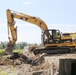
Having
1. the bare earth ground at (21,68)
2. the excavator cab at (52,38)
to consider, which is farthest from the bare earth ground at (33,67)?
the excavator cab at (52,38)

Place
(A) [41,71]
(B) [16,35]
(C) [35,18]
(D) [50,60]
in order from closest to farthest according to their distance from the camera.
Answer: (A) [41,71]
(D) [50,60]
(B) [16,35]
(C) [35,18]

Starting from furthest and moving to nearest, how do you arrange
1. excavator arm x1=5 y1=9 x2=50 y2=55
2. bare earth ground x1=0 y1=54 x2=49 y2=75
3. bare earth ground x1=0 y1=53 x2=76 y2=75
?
excavator arm x1=5 y1=9 x2=50 y2=55 → bare earth ground x1=0 y1=54 x2=49 y2=75 → bare earth ground x1=0 y1=53 x2=76 y2=75

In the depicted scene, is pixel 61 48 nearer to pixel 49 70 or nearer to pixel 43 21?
pixel 43 21

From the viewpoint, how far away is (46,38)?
83.8ft

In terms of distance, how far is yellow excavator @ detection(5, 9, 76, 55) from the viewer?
80.3 feet

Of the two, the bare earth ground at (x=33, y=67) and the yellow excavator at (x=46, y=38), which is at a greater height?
the yellow excavator at (x=46, y=38)

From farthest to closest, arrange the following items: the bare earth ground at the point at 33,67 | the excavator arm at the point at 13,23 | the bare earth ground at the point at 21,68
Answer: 1. the excavator arm at the point at 13,23
2. the bare earth ground at the point at 21,68
3. the bare earth ground at the point at 33,67

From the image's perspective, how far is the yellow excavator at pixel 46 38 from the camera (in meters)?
24.5

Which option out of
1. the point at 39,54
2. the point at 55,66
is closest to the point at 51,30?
the point at 39,54

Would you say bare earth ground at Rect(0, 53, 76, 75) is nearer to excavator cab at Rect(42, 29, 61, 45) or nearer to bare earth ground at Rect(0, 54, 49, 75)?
bare earth ground at Rect(0, 54, 49, 75)

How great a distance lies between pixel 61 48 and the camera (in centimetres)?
2550

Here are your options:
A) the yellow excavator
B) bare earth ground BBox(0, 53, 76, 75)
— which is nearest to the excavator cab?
the yellow excavator

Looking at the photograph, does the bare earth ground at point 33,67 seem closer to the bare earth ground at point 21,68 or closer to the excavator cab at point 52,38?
the bare earth ground at point 21,68

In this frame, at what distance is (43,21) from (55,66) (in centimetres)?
803
